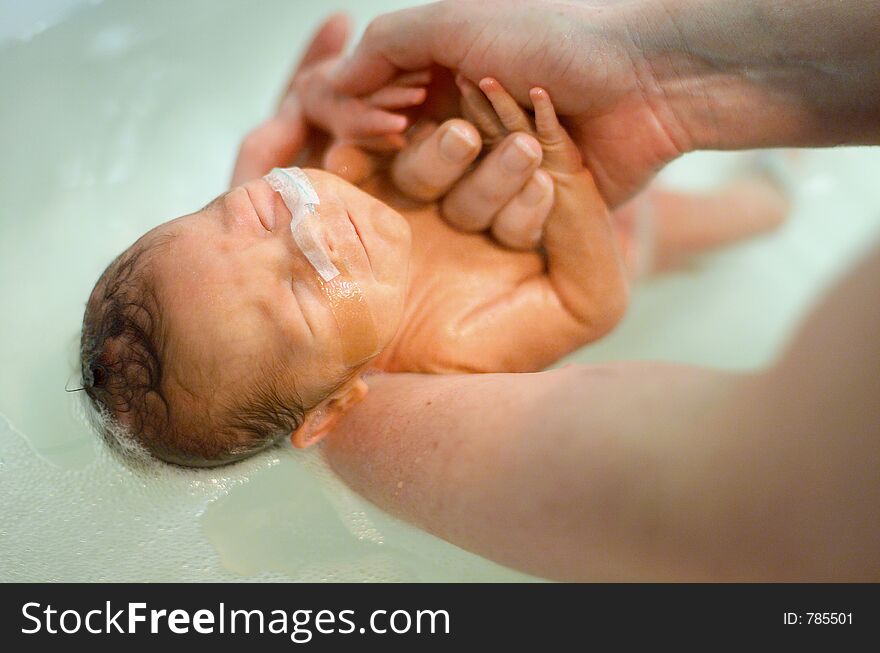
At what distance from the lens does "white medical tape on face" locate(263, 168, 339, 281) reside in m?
0.78

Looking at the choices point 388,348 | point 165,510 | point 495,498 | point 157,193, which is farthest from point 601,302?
point 157,193

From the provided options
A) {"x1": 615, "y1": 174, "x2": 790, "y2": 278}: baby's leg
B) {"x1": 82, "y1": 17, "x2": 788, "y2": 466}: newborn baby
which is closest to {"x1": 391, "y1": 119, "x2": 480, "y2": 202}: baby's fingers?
{"x1": 82, "y1": 17, "x2": 788, "y2": 466}: newborn baby

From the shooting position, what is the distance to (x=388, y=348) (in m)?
0.93

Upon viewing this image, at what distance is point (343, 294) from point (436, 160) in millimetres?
215

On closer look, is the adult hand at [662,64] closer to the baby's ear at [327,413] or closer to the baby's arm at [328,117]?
the baby's arm at [328,117]

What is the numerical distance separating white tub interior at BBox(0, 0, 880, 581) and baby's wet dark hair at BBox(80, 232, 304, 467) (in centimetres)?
11

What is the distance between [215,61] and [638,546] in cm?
123

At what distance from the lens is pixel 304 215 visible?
0.79 m

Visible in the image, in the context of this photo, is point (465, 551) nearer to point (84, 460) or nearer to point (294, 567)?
point (294, 567)

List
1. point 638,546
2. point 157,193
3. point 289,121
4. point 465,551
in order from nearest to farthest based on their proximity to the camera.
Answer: point 638,546, point 465,551, point 289,121, point 157,193

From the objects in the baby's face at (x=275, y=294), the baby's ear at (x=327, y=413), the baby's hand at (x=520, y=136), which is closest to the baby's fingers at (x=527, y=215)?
the baby's hand at (x=520, y=136)

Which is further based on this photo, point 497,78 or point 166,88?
point 166,88

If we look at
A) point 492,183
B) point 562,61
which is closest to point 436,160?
point 492,183

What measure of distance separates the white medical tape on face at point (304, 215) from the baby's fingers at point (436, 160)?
0.14m
